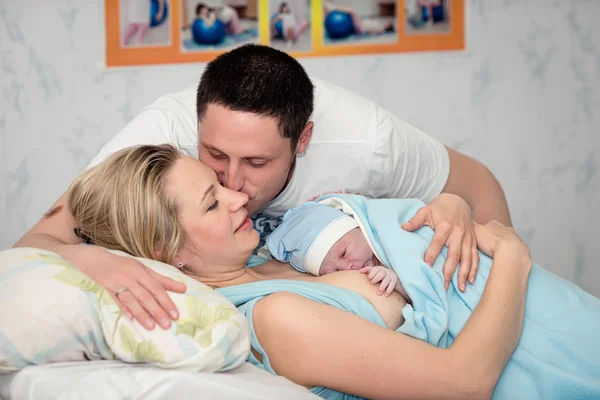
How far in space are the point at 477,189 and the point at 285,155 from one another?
73cm

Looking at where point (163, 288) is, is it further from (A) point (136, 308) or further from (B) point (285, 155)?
(B) point (285, 155)

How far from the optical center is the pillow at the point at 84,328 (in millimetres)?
1022

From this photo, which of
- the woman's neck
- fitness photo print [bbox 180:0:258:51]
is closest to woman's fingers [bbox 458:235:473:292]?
the woman's neck

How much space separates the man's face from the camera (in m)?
1.61

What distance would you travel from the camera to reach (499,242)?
148 centimetres

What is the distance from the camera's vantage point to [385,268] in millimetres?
1423

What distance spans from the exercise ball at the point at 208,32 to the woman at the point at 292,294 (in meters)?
1.59

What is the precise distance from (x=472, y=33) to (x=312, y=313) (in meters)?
2.06

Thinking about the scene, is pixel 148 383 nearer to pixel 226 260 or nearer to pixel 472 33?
pixel 226 260

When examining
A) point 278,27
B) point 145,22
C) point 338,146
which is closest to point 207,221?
point 338,146

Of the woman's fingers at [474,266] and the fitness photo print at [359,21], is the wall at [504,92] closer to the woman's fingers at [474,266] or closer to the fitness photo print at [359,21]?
the fitness photo print at [359,21]

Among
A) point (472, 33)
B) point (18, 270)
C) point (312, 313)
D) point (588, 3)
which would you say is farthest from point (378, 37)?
point (18, 270)

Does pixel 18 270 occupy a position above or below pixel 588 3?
below

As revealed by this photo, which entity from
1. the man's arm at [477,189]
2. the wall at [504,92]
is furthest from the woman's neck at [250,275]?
the wall at [504,92]
